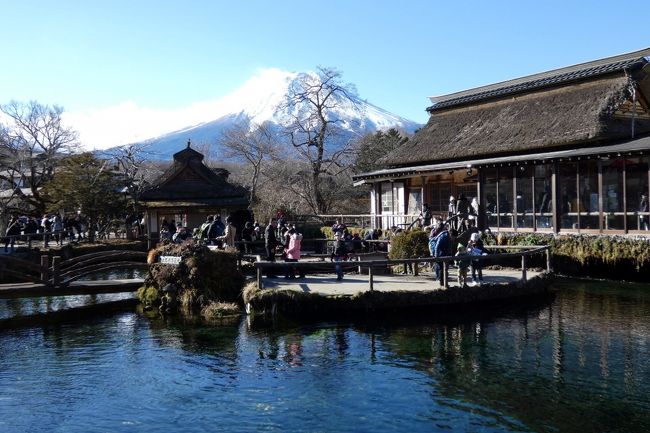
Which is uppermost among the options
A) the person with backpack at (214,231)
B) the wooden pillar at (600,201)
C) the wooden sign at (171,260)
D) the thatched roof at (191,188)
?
the thatched roof at (191,188)

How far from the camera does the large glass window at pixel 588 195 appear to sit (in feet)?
76.8

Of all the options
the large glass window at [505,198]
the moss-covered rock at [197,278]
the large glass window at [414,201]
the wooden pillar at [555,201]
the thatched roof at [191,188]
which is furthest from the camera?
the thatched roof at [191,188]

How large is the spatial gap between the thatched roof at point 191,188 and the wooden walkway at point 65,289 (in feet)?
58.6

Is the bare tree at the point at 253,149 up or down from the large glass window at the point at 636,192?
up

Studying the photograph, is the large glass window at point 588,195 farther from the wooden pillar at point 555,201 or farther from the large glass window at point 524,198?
the large glass window at point 524,198

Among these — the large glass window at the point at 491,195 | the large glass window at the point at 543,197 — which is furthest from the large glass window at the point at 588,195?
the large glass window at the point at 491,195

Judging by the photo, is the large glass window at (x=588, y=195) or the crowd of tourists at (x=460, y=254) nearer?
the crowd of tourists at (x=460, y=254)

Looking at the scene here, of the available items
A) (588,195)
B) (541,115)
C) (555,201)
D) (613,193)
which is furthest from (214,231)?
(541,115)

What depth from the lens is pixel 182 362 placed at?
12.6 metres

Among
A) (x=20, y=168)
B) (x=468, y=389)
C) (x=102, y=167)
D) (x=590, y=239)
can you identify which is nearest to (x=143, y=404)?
(x=468, y=389)

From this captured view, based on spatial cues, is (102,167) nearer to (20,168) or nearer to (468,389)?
(20,168)

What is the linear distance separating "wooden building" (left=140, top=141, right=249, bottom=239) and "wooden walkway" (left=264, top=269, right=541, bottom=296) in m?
18.5

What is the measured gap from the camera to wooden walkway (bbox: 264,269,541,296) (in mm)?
17031

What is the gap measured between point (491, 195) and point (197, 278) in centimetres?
1547
